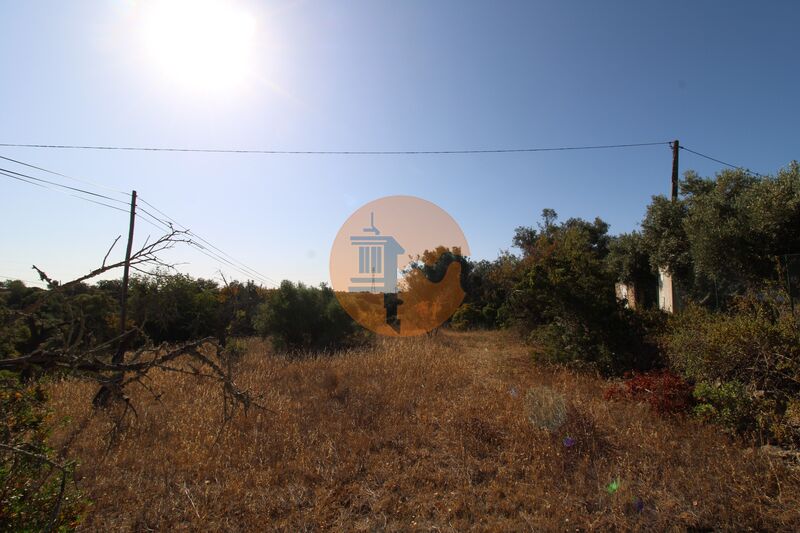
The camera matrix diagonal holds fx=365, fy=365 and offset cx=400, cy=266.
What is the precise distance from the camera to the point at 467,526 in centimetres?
325

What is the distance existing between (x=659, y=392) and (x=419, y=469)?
12.9 ft

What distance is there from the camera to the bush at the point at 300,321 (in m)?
13.8

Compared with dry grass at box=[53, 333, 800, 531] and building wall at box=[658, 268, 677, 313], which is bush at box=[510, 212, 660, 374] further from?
dry grass at box=[53, 333, 800, 531]

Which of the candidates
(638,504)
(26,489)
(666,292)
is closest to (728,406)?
(638,504)

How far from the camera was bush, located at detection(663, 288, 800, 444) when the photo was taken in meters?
4.41

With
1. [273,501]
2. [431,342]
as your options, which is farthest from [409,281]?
[273,501]

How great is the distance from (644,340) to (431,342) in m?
6.31

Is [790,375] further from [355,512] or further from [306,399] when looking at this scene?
[306,399]

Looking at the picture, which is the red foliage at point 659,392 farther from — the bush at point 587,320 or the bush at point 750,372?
the bush at point 587,320

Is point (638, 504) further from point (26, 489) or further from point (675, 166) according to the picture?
point (675, 166)

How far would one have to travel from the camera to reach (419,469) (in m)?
4.19

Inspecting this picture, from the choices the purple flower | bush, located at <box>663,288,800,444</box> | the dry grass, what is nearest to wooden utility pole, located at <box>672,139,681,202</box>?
bush, located at <box>663,288,800,444</box>

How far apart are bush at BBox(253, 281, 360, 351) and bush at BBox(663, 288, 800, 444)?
10.7 meters

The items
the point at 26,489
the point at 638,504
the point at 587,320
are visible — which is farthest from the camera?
the point at 587,320
